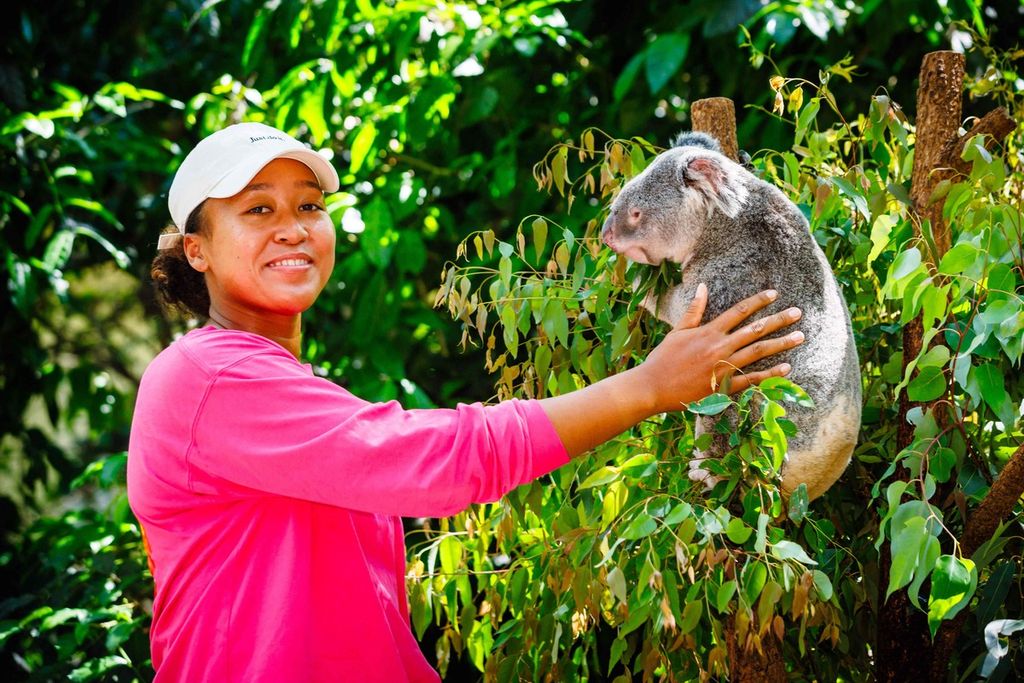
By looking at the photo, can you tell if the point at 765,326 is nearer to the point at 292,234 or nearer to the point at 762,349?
the point at 762,349

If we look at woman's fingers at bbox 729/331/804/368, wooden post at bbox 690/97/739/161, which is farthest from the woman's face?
wooden post at bbox 690/97/739/161

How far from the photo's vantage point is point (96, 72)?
4.77 metres

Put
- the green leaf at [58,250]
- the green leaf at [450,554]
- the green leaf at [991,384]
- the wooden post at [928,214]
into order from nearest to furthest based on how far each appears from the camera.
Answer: the green leaf at [991,384] < the wooden post at [928,214] < the green leaf at [450,554] < the green leaf at [58,250]

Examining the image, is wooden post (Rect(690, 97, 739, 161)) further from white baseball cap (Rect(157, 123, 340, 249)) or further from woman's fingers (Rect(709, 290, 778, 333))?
white baseball cap (Rect(157, 123, 340, 249))

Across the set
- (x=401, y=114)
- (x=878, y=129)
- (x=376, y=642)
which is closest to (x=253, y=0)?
(x=401, y=114)

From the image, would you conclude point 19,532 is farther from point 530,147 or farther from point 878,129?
point 878,129

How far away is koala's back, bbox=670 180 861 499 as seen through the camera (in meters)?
1.67

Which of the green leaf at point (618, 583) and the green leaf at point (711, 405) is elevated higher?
the green leaf at point (711, 405)

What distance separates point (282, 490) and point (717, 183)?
0.87 metres

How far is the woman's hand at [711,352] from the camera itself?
5.07 ft

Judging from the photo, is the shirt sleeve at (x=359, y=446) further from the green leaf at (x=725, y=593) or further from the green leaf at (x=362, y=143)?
the green leaf at (x=362, y=143)

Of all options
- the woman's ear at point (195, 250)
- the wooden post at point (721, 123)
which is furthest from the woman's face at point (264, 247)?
the wooden post at point (721, 123)

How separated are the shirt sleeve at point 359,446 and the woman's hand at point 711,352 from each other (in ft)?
0.62

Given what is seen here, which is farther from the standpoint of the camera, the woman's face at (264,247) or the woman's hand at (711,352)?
the woman's face at (264,247)
